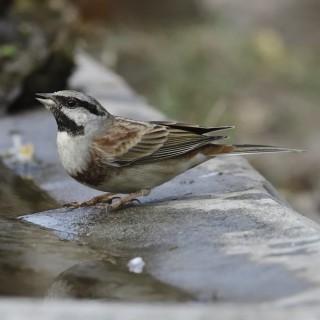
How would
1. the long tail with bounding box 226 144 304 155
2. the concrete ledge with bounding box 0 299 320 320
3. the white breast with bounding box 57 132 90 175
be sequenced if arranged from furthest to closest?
the long tail with bounding box 226 144 304 155, the white breast with bounding box 57 132 90 175, the concrete ledge with bounding box 0 299 320 320

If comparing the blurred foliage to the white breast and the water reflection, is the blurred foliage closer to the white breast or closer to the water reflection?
the water reflection

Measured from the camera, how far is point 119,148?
534cm

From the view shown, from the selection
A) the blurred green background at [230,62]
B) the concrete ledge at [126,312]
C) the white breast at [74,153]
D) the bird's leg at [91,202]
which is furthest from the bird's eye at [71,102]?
the blurred green background at [230,62]

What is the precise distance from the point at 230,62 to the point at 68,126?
6.94 metres

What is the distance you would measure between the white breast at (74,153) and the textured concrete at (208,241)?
0.25 m

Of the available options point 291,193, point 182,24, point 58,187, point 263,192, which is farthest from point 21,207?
point 182,24

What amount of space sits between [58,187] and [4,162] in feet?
2.49

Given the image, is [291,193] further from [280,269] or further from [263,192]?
[280,269]

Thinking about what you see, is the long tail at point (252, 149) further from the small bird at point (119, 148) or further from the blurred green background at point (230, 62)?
the blurred green background at point (230, 62)

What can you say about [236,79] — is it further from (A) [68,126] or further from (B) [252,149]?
(A) [68,126]

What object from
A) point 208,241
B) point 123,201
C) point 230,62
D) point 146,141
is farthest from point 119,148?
point 230,62

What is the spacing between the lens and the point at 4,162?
21.5 feet

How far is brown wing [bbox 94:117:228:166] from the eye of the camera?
5.32 metres

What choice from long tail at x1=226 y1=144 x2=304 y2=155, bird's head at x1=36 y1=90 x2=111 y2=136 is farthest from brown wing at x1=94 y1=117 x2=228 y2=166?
long tail at x1=226 y1=144 x2=304 y2=155
